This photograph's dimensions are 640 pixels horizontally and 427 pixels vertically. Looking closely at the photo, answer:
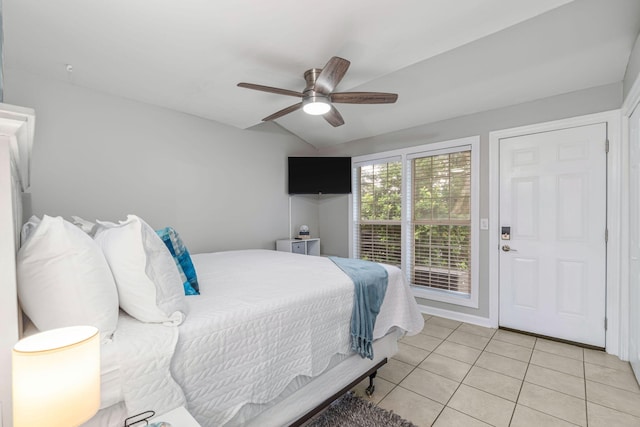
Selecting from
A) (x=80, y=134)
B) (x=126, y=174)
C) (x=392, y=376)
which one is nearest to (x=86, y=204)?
(x=126, y=174)

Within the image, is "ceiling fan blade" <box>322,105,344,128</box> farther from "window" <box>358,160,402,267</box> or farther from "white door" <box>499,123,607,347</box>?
"white door" <box>499,123,607,347</box>

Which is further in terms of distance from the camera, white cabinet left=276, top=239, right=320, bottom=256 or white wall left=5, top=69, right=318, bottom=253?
white cabinet left=276, top=239, right=320, bottom=256

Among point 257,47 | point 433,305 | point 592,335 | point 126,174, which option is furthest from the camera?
point 433,305

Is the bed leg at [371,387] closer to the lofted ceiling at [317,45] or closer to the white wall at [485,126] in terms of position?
the white wall at [485,126]

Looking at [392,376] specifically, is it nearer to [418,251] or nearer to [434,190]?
[418,251]

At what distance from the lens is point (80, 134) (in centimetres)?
273

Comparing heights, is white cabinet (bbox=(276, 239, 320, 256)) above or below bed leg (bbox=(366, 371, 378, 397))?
above

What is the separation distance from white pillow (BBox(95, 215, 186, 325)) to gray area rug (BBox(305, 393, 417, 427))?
115cm

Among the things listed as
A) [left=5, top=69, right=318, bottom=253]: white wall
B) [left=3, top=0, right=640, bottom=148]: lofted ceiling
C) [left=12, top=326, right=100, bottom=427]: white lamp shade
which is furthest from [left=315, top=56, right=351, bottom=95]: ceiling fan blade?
[left=5, top=69, right=318, bottom=253]: white wall

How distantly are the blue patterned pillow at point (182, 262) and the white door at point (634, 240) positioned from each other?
2948 millimetres

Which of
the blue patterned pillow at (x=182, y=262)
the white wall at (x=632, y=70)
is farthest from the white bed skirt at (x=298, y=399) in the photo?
the white wall at (x=632, y=70)

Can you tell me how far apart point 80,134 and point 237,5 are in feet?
6.65

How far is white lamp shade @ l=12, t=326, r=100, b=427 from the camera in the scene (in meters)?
0.64

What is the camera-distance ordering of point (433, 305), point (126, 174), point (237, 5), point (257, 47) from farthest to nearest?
point (433, 305) < point (126, 174) < point (257, 47) < point (237, 5)
